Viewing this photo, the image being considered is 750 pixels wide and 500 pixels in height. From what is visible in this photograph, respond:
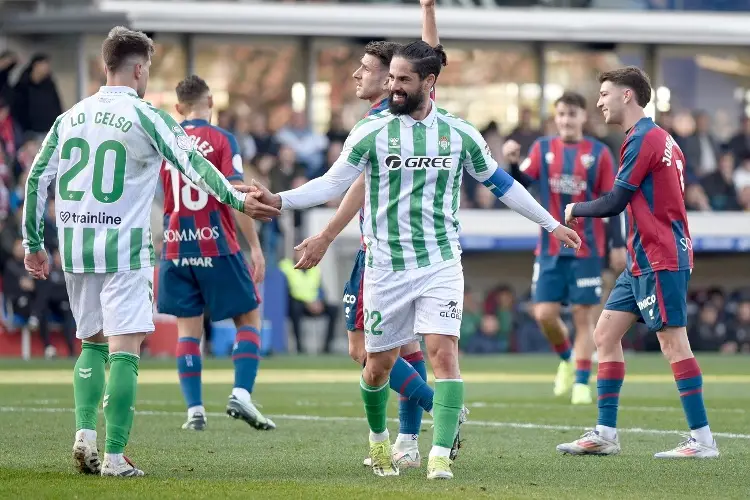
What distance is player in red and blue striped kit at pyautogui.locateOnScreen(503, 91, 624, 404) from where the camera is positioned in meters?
12.8

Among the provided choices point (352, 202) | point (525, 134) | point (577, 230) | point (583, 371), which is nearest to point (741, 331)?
point (525, 134)

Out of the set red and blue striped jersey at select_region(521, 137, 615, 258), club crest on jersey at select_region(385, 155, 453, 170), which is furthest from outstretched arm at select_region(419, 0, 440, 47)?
Answer: red and blue striped jersey at select_region(521, 137, 615, 258)

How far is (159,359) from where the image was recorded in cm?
1972

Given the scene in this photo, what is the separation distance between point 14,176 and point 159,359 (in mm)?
4079

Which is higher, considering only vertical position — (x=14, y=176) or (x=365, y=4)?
(x=365, y=4)

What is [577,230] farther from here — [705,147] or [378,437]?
[705,147]

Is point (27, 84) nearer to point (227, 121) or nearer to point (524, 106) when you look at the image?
point (227, 121)

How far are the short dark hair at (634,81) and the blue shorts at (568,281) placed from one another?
4233 millimetres

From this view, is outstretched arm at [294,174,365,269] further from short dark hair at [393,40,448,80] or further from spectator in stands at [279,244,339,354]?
spectator in stands at [279,244,339,354]

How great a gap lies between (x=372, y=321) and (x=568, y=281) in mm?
5941

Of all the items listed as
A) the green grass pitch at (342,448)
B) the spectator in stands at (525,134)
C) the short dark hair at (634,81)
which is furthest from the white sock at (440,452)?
the spectator in stands at (525,134)

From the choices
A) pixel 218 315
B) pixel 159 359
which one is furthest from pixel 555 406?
pixel 159 359

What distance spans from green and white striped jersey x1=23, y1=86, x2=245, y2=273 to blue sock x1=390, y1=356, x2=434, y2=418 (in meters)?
1.63

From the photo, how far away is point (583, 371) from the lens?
1255 cm
